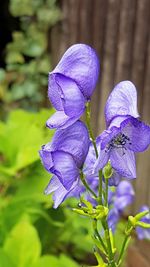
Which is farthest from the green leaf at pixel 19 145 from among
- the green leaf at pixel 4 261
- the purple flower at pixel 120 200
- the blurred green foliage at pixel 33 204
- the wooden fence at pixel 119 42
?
the wooden fence at pixel 119 42

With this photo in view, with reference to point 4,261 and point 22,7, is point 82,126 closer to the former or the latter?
point 4,261

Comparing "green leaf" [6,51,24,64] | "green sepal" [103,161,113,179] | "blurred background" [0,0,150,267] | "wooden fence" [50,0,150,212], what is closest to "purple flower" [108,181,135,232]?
"blurred background" [0,0,150,267]

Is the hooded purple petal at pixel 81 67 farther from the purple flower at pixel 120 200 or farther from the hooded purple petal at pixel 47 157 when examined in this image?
the purple flower at pixel 120 200

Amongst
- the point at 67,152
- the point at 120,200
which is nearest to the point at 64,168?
the point at 67,152

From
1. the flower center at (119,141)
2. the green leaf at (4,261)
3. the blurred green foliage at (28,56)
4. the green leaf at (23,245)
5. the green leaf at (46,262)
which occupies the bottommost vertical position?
the blurred green foliage at (28,56)

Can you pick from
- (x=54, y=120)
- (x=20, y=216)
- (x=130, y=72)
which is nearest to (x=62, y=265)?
(x=20, y=216)

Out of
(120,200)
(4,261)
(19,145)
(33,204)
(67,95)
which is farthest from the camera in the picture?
(19,145)

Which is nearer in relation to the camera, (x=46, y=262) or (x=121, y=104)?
(x=121, y=104)
